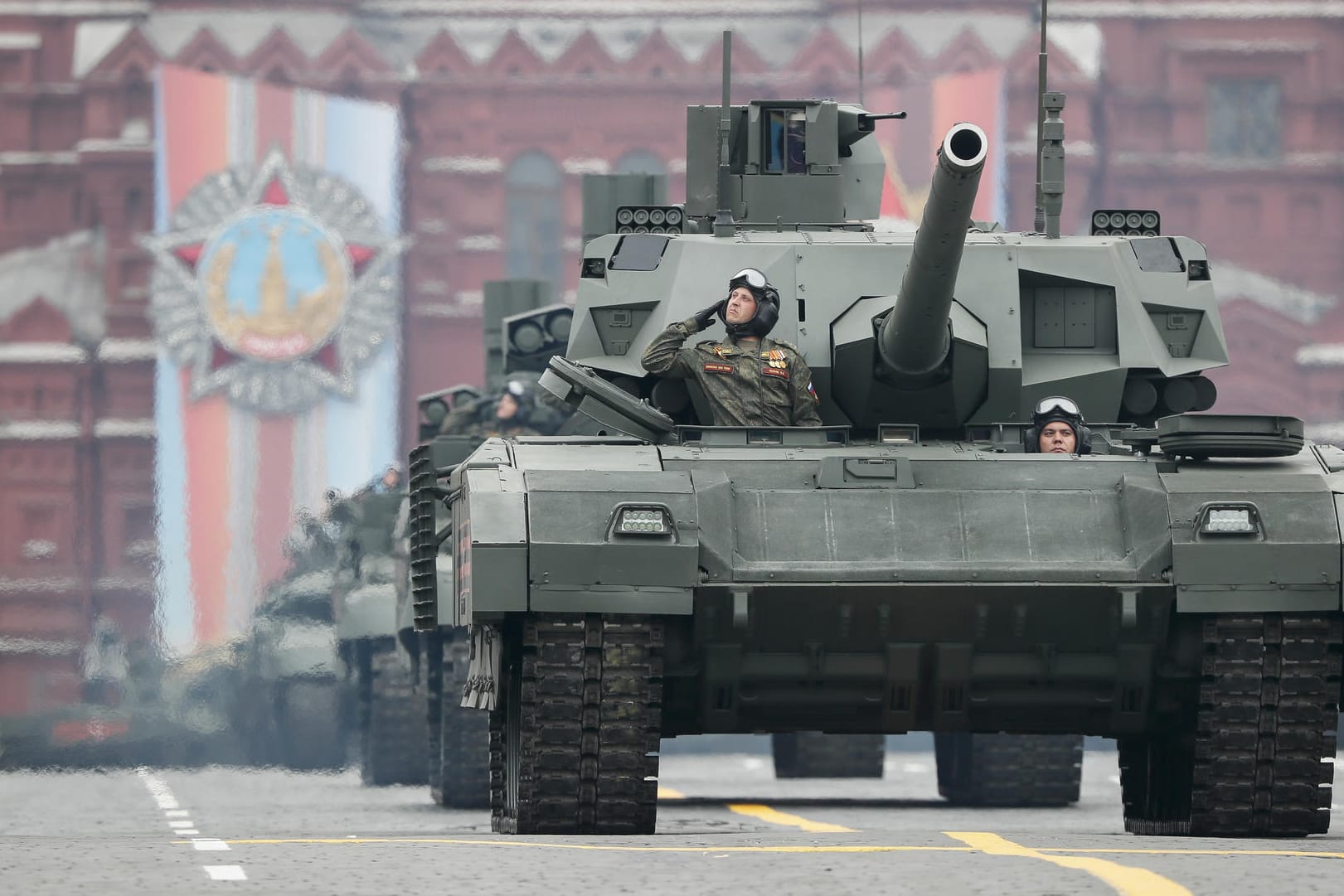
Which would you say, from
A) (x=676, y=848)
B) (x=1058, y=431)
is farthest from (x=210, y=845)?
(x=1058, y=431)

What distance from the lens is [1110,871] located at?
36.0 feet

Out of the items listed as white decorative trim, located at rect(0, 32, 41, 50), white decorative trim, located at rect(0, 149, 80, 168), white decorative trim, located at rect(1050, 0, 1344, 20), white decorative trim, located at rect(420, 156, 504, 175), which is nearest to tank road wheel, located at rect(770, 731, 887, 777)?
white decorative trim, located at rect(420, 156, 504, 175)

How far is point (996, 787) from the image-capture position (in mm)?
20984

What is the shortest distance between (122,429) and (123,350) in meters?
1.77

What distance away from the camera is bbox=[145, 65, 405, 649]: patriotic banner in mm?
67500

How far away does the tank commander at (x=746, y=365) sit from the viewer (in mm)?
14766

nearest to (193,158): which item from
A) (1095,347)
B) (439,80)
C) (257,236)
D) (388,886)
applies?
(257,236)

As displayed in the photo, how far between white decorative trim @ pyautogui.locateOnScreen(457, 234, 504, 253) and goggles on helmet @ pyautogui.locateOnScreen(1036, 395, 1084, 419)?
5880cm

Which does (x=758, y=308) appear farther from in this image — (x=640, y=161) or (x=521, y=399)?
(x=640, y=161)

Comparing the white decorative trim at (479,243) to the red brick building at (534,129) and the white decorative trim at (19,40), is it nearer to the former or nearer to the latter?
the red brick building at (534,129)

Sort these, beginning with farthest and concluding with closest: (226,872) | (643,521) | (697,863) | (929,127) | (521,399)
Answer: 1. (929,127)
2. (521,399)
3. (643,521)
4. (697,863)
5. (226,872)

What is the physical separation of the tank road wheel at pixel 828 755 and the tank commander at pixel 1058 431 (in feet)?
30.6

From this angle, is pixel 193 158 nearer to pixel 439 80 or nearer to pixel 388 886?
pixel 439 80

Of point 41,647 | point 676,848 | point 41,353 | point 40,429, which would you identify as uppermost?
point 41,353
